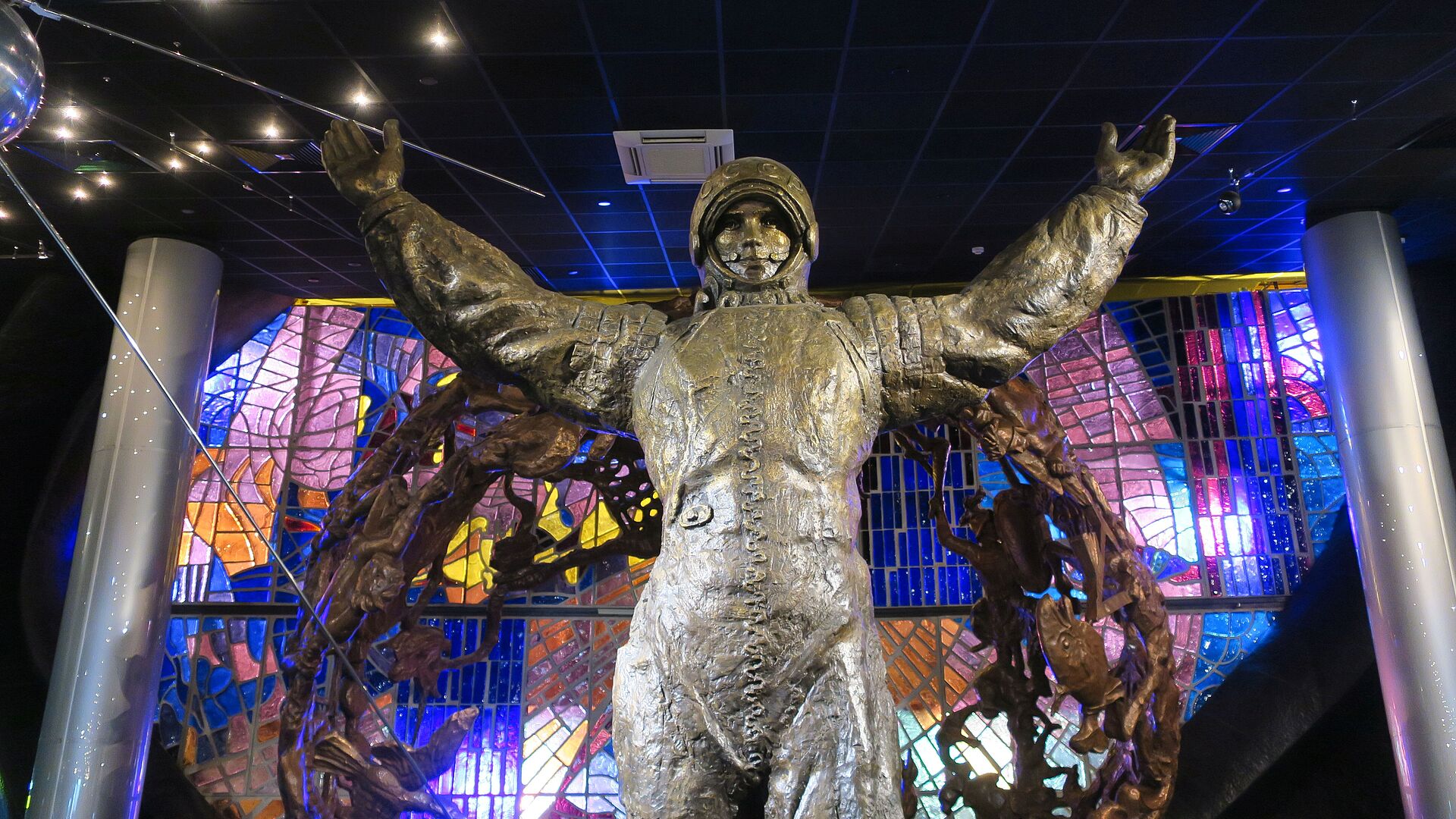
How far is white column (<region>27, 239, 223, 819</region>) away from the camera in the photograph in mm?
4578

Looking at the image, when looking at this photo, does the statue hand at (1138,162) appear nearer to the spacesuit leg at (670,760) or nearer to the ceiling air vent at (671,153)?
the spacesuit leg at (670,760)

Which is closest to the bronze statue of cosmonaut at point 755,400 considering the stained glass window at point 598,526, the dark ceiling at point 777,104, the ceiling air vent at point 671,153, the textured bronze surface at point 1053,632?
the dark ceiling at point 777,104

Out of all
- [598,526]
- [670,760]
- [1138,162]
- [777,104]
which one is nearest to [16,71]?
[670,760]

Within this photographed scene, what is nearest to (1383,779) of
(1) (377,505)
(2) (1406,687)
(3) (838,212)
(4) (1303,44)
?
(2) (1406,687)

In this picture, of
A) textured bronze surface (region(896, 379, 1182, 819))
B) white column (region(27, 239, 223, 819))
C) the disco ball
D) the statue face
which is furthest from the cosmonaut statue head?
white column (region(27, 239, 223, 819))

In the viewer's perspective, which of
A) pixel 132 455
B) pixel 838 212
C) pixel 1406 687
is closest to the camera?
pixel 1406 687

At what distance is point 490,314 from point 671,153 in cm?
300

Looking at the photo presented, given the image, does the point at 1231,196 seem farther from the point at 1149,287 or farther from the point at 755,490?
the point at 755,490

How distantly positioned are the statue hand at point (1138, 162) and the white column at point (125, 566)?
498cm

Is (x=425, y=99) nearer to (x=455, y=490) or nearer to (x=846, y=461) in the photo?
(x=455, y=490)

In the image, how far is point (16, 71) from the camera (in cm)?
148

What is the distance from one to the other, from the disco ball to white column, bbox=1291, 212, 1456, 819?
584 centimetres

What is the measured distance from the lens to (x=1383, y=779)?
529 centimetres

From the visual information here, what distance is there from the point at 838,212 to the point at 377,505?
317cm
